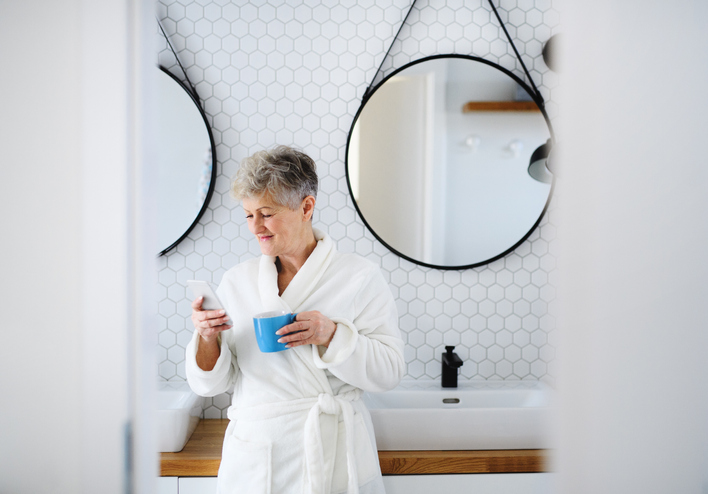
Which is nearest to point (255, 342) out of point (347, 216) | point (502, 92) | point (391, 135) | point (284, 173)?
point (284, 173)

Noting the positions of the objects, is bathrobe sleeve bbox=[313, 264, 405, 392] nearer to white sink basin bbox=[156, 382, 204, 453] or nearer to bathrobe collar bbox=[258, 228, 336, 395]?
bathrobe collar bbox=[258, 228, 336, 395]

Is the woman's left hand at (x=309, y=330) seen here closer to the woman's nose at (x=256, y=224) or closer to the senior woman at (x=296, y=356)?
the senior woman at (x=296, y=356)

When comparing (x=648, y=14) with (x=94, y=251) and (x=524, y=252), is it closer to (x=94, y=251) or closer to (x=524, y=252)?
(x=94, y=251)

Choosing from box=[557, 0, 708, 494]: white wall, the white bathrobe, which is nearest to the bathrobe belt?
the white bathrobe

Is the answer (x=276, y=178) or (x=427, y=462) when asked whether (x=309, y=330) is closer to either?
(x=276, y=178)

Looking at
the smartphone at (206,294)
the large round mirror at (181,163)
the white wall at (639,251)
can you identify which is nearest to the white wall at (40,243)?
the white wall at (639,251)

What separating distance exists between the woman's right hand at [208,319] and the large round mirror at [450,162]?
2.49 feet

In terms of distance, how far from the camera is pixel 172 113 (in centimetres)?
164

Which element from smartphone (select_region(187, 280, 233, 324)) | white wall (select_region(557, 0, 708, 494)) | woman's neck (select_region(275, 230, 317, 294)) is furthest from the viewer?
woman's neck (select_region(275, 230, 317, 294))

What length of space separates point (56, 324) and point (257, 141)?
1.38m

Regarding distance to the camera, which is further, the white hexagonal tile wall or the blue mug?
the white hexagonal tile wall

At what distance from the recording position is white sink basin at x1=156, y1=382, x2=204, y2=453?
133 centimetres

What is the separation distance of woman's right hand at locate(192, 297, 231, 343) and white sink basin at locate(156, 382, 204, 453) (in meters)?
0.38

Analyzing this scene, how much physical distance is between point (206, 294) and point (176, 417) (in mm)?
521
